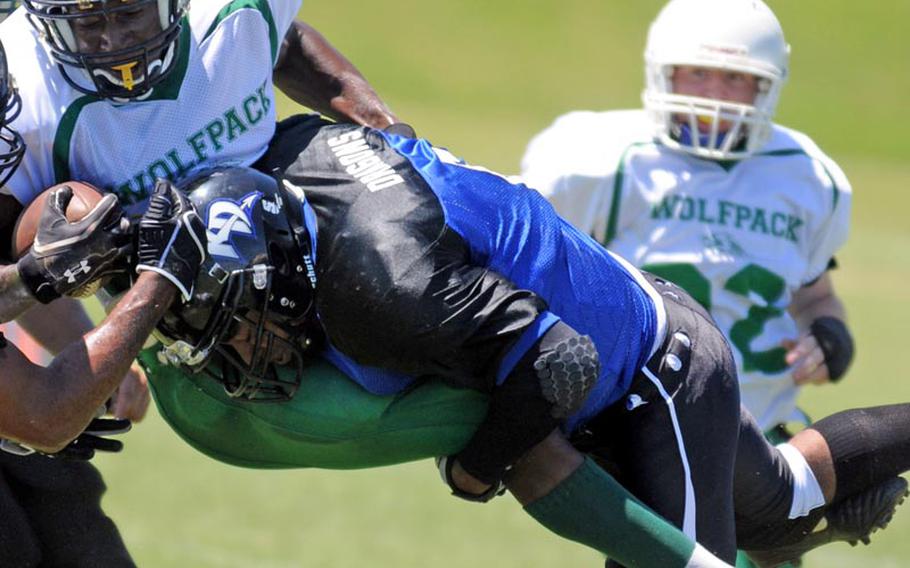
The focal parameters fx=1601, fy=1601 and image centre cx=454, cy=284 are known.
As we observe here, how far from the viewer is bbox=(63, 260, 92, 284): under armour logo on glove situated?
290cm

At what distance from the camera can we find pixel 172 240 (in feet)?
9.73

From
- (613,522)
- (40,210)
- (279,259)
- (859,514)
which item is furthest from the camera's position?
(859,514)

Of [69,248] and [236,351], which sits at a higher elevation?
[69,248]

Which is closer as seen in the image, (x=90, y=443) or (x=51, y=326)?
(x=90, y=443)

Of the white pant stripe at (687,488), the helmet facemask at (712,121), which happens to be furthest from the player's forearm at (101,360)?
the helmet facemask at (712,121)

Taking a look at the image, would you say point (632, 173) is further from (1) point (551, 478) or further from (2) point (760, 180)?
(1) point (551, 478)

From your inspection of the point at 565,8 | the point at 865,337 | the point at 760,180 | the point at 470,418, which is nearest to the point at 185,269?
the point at 470,418

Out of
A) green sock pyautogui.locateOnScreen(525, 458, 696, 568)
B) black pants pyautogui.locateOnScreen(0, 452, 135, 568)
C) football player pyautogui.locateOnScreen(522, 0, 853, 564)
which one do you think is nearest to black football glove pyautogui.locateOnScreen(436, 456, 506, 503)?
green sock pyautogui.locateOnScreen(525, 458, 696, 568)

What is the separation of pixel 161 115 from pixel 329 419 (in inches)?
27.8

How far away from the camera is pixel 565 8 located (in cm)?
1797

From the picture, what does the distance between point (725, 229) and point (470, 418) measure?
157 centimetres

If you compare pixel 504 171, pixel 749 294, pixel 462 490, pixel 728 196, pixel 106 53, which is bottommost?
pixel 504 171

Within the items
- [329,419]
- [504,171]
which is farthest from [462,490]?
[504,171]

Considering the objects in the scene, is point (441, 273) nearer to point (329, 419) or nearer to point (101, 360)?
point (329, 419)
